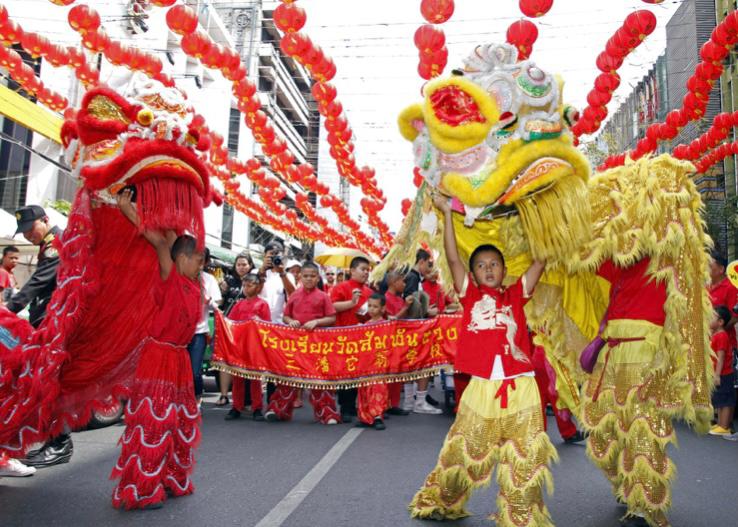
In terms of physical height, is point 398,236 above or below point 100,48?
below

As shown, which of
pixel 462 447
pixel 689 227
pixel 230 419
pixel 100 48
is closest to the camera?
pixel 462 447

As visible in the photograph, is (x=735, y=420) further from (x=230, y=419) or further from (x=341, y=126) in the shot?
(x=341, y=126)

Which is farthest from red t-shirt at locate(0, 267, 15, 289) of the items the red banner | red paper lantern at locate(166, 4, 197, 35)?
red paper lantern at locate(166, 4, 197, 35)

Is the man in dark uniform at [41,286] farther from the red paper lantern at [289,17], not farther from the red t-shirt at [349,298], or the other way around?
the red paper lantern at [289,17]

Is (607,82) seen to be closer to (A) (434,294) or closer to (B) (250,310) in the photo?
(A) (434,294)

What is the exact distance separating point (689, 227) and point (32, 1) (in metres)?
15.5

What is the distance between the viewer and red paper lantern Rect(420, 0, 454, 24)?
727 centimetres

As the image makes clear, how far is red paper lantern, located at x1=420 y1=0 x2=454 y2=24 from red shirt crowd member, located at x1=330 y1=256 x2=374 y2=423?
3026mm

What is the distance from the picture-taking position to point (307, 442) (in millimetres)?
5441

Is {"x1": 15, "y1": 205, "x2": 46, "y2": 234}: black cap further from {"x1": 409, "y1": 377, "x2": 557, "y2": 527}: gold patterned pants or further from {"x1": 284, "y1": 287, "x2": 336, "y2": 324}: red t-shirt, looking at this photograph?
{"x1": 409, "y1": 377, "x2": 557, "y2": 527}: gold patterned pants

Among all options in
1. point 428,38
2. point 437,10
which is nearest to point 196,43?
point 428,38

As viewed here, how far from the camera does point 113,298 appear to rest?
3.67m

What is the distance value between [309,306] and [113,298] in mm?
3238

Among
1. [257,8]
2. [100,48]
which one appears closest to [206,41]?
[100,48]
